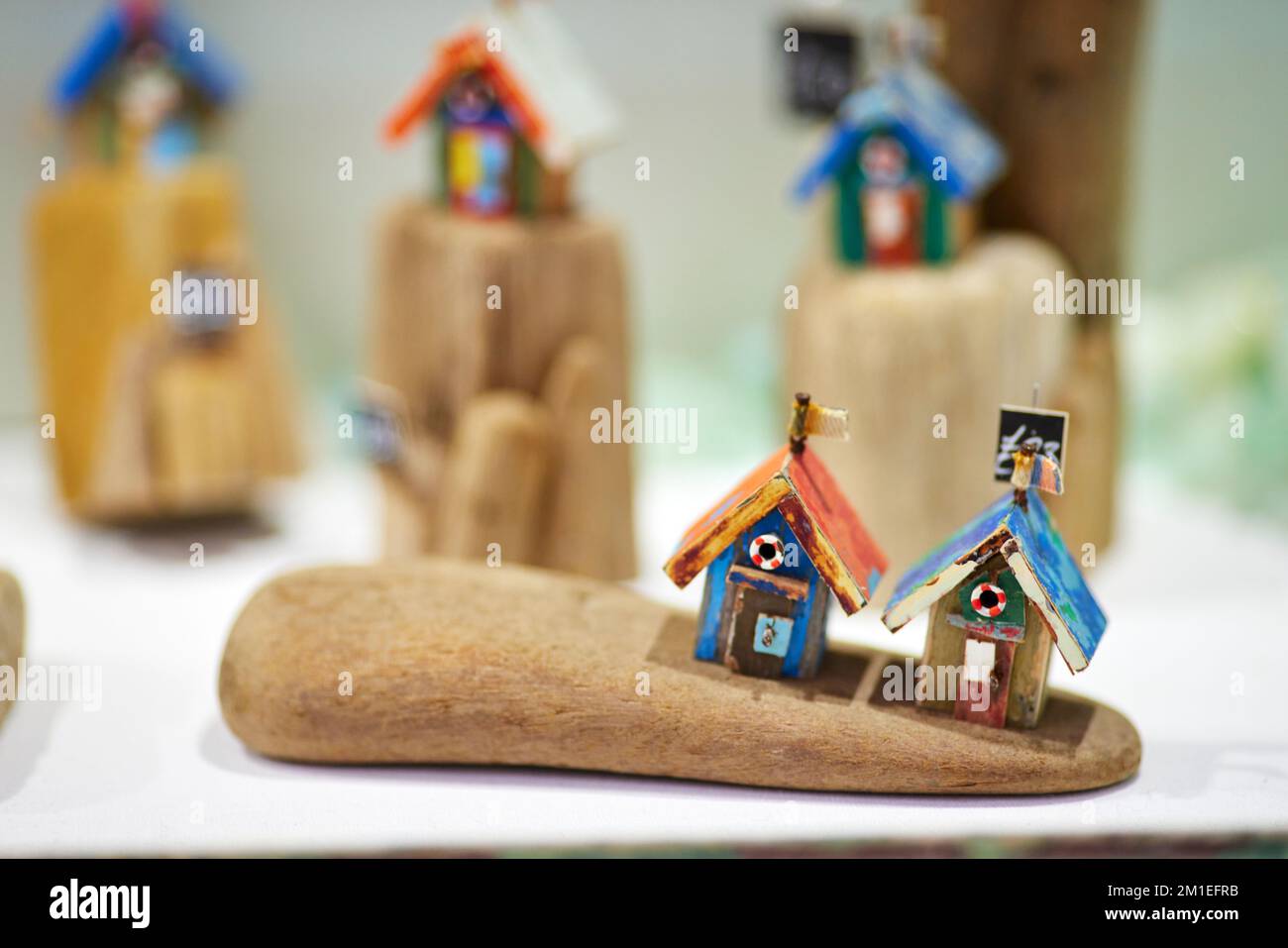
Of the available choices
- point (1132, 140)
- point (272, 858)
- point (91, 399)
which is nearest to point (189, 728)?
point (272, 858)

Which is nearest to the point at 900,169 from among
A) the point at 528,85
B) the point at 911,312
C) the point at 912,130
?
the point at 912,130

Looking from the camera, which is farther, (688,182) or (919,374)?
(688,182)

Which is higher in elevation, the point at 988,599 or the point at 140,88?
the point at 140,88

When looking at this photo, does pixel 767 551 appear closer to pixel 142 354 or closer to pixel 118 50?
pixel 142 354

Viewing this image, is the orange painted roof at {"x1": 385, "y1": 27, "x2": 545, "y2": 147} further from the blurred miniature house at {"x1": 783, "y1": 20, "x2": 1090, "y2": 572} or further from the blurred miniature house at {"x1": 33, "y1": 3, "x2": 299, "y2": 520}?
the blurred miniature house at {"x1": 33, "y1": 3, "x2": 299, "y2": 520}

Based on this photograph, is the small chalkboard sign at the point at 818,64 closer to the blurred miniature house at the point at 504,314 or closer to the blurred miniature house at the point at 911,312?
the blurred miniature house at the point at 911,312

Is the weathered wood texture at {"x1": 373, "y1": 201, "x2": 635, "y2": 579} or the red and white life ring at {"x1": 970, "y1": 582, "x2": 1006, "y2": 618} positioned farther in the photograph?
the weathered wood texture at {"x1": 373, "y1": 201, "x2": 635, "y2": 579}

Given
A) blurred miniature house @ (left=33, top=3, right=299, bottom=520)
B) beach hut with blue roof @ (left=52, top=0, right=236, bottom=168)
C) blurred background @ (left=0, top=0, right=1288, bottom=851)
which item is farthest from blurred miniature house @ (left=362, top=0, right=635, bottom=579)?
beach hut with blue roof @ (left=52, top=0, right=236, bottom=168)
